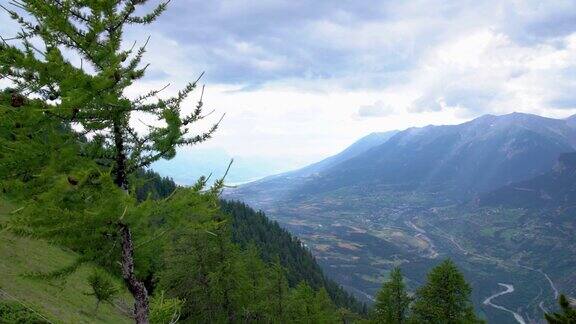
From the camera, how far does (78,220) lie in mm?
9070

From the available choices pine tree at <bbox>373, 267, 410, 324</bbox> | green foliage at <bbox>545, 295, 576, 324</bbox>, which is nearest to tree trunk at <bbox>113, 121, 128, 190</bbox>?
green foliage at <bbox>545, 295, 576, 324</bbox>

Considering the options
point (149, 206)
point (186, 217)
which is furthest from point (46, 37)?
point (186, 217)

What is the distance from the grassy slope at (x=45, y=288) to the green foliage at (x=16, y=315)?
1433 millimetres

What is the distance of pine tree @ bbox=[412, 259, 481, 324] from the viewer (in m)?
30.2

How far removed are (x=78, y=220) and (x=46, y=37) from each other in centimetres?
438

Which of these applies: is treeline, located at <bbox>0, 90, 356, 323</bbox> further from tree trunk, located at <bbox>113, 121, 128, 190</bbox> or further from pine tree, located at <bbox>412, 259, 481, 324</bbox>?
pine tree, located at <bbox>412, 259, 481, 324</bbox>

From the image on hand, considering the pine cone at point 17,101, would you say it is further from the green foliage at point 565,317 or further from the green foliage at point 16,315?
the green foliage at point 565,317

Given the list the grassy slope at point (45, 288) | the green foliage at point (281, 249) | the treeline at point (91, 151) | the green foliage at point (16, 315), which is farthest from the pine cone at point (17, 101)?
the green foliage at point (281, 249)

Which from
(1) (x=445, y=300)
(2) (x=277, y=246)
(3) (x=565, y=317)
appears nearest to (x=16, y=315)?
(1) (x=445, y=300)

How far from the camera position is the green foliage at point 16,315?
1764 centimetres

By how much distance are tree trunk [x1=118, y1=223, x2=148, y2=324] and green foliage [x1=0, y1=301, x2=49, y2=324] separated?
10.7m

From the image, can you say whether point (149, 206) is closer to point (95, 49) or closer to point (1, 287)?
point (95, 49)

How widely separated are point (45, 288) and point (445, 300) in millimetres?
28265

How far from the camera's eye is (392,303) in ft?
116
